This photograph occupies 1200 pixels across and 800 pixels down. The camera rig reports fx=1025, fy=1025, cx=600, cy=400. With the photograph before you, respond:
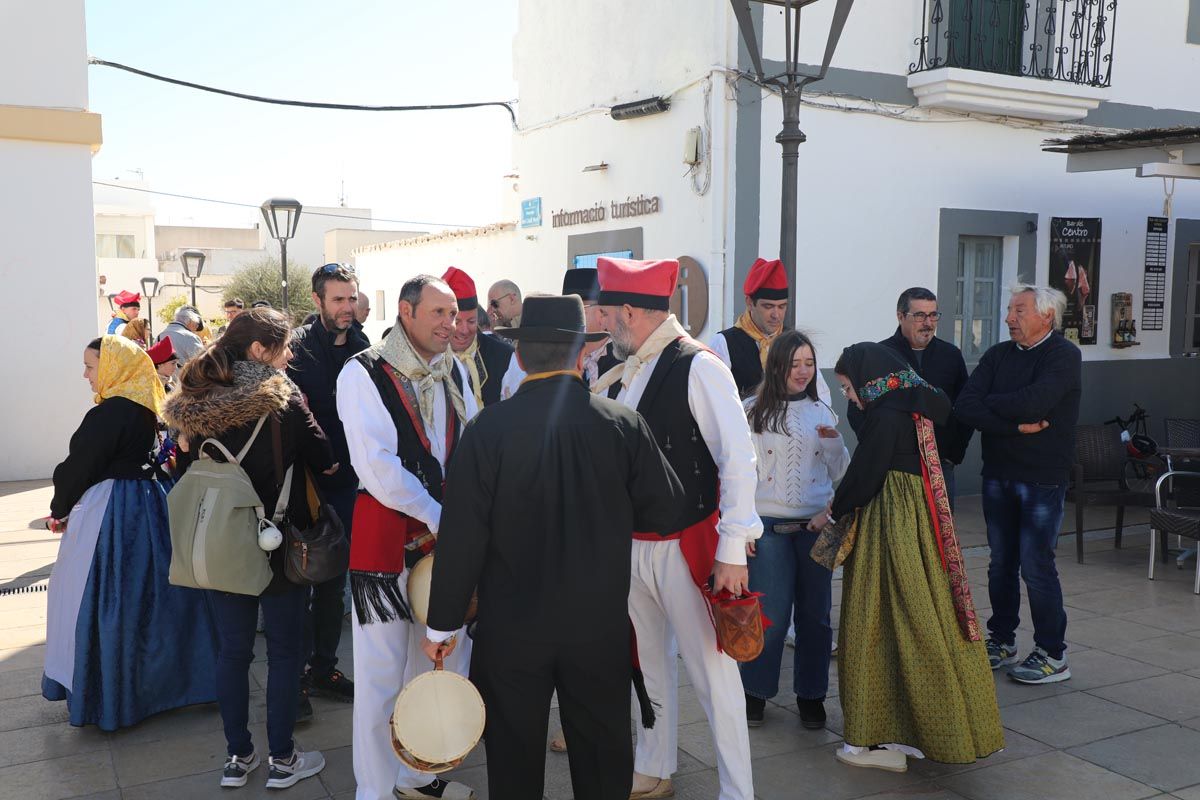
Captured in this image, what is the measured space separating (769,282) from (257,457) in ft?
8.88

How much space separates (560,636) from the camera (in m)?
2.85

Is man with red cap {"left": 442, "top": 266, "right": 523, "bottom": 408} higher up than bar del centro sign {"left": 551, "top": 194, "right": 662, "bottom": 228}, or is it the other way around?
bar del centro sign {"left": 551, "top": 194, "right": 662, "bottom": 228}

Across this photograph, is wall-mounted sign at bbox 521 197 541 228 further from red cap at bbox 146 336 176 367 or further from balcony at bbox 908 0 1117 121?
red cap at bbox 146 336 176 367

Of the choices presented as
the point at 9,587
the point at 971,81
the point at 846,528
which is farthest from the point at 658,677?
the point at 971,81

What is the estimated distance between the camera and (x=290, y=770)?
3.93 meters

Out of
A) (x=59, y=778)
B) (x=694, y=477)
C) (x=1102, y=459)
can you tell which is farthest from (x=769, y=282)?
(x=1102, y=459)

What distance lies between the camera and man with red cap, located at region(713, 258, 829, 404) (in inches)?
207

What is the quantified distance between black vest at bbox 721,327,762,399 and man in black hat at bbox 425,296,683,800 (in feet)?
7.65

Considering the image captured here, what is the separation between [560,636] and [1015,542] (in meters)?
3.19

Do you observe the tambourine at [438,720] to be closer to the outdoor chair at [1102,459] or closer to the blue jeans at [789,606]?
the blue jeans at [789,606]

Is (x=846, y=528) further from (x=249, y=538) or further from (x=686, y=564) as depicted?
(x=249, y=538)

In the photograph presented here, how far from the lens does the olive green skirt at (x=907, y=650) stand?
387 centimetres

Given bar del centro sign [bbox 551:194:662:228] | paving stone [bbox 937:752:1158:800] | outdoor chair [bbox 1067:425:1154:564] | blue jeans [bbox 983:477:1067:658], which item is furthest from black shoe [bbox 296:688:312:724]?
bar del centro sign [bbox 551:194:662:228]

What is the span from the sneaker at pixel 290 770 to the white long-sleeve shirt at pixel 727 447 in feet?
6.09
